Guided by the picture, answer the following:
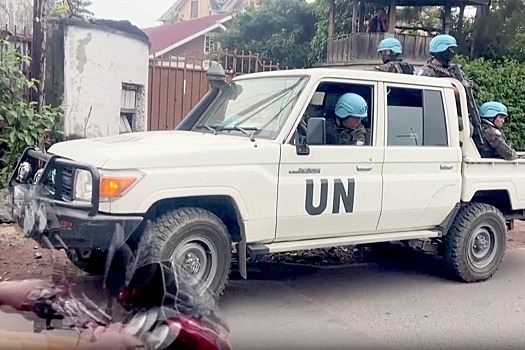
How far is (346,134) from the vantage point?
596 centimetres

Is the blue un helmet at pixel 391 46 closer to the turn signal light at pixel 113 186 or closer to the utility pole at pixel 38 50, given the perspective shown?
the turn signal light at pixel 113 186

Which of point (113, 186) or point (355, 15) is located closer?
point (113, 186)

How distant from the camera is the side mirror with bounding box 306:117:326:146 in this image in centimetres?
535

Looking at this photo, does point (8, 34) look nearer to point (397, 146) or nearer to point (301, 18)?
point (397, 146)

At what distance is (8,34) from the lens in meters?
8.78

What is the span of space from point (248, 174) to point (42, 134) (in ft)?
13.2

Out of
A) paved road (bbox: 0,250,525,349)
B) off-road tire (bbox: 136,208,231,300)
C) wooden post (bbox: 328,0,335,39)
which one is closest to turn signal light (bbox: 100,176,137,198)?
off-road tire (bbox: 136,208,231,300)

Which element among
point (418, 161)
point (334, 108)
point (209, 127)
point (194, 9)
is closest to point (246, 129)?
point (209, 127)

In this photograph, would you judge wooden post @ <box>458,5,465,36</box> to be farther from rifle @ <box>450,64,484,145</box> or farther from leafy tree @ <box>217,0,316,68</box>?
rifle @ <box>450,64,484,145</box>

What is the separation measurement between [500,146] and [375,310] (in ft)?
8.00

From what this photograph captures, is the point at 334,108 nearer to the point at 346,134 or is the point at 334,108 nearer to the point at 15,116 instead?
the point at 346,134

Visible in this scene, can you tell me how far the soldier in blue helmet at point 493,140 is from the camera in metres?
6.95

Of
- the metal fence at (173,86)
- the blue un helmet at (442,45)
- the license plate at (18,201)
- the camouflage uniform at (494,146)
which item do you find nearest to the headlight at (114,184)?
the license plate at (18,201)

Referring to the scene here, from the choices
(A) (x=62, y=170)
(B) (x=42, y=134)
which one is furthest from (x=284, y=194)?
(B) (x=42, y=134)
